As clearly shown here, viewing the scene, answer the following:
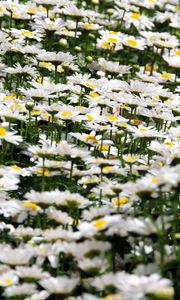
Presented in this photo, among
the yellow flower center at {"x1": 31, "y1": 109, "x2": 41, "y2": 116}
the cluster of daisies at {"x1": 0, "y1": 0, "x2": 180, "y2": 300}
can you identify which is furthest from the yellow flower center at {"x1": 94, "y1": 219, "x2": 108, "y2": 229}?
the yellow flower center at {"x1": 31, "y1": 109, "x2": 41, "y2": 116}

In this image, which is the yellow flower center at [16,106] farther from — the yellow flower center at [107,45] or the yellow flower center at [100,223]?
the yellow flower center at [107,45]

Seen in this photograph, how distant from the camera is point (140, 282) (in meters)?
2.82

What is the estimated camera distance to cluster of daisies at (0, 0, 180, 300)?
10.1ft

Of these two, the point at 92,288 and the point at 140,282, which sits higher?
the point at 140,282

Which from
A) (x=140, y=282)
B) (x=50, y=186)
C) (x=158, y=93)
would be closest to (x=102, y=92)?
(x=158, y=93)

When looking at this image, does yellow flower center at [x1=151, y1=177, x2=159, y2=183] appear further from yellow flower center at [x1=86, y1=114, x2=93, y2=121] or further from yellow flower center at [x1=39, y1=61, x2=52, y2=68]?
yellow flower center at [x1=39, y1=61, x2=52, y2=68]

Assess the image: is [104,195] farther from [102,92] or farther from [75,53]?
[75,53]

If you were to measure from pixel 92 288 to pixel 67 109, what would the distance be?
1.48 meters

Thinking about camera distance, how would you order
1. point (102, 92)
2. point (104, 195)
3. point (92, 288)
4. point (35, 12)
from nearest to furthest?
point (92, 288) → point (104, 195) → point (102, 92) → point (35, 12)

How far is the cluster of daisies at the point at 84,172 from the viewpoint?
10.1 feet

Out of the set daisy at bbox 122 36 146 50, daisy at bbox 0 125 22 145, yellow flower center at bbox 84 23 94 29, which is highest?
daisy at bbox 0 125 22 145

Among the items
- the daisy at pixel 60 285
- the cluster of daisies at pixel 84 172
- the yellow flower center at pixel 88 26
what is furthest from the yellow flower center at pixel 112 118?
the yellow flower center at pixel 88 26

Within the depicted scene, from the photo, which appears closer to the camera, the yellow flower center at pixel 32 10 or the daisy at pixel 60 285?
the daisy at pixel 60 285

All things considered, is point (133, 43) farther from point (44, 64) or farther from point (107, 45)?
point (44, 64)
